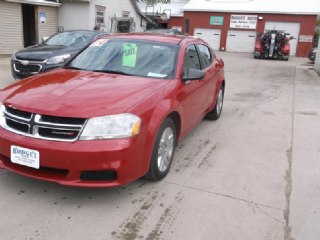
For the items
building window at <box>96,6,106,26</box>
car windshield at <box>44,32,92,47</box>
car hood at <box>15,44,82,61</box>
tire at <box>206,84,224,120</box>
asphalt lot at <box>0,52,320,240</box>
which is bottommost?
asphalt lot at <box>0,52,320,240</box>

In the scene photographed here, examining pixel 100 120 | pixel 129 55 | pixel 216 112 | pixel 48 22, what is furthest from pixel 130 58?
pixel 48 22

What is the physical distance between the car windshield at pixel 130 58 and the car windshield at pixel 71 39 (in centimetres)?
554

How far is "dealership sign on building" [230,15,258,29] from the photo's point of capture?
29.4m

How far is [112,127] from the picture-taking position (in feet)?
10.6

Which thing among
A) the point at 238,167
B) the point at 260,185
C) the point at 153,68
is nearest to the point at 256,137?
the point at 238,167

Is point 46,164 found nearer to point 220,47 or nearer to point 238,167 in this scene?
point 238,167

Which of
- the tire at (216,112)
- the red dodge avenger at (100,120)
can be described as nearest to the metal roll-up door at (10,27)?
the tire at (216,112)

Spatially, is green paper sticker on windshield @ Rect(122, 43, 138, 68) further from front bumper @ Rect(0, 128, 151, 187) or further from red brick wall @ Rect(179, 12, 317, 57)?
red brick wall @ Rect(179, 12, 317, 57)

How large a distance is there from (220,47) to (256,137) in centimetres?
2605

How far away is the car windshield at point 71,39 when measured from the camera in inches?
400

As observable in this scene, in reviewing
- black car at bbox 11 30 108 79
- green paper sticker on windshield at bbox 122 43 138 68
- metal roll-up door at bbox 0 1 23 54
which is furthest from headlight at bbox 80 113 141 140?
metal roll-up door at bbox 0 1 23 54

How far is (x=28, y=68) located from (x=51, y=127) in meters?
6.19

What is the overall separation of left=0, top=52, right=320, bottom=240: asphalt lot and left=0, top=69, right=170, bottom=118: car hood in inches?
35.1

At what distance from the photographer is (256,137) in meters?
5.86
